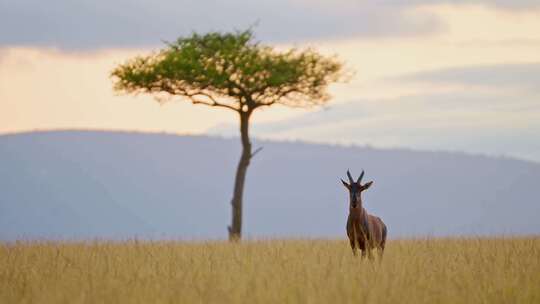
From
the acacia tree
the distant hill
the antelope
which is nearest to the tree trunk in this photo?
the acacia tree

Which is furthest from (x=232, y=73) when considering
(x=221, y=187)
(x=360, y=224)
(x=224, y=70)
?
(x=221, y=187)

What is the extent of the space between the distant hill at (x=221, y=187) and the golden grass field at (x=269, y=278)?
64.3 metres

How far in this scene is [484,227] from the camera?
9106cm

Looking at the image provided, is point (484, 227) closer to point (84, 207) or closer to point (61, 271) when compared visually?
point (84, 207)

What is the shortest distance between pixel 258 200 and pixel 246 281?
84462mm

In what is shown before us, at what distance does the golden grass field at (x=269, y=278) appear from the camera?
15.3 meters

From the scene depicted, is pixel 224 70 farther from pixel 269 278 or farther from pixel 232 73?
pixel 269 278

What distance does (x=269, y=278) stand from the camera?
17891mm

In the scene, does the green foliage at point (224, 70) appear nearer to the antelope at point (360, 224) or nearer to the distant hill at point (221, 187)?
the antelope at point (360, 224)

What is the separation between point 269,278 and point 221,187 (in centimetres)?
8618

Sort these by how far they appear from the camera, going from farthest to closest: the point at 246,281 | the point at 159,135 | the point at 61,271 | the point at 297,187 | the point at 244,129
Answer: the point at 159,135, the point at 297,187, the point at 244,129, the point at 61,271, the point at 246,281

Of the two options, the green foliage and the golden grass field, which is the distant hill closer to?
the green foliage

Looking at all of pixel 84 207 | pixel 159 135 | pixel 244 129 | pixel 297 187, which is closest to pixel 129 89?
pixel 244 129

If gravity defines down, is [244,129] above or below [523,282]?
above
